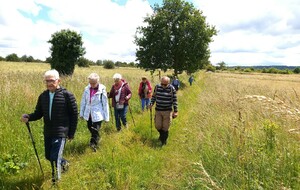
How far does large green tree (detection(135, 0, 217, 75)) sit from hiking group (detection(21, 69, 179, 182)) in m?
20.1

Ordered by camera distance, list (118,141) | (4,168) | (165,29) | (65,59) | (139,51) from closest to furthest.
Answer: (4,168)
(118,141)
(165,29)
(139,51)
(65,59)

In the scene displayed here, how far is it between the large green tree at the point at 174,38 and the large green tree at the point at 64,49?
8870 mm

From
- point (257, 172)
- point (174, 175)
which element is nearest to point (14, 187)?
point (174, 175)

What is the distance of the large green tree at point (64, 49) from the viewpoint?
3728 cm

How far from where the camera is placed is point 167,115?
8867mm

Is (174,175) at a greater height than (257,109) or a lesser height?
lesser

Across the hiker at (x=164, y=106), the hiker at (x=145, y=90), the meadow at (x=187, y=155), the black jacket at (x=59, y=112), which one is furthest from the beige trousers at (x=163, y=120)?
the hiker at (x=145, y=90)

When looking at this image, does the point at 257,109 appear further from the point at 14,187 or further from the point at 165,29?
the point at 165,29

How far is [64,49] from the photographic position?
37656 mm

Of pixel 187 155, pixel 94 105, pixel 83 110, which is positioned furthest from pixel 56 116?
pixel 187 155

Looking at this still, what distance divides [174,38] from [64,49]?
581 inches

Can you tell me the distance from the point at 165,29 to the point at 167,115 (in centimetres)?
2451

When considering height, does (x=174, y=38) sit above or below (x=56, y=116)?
above

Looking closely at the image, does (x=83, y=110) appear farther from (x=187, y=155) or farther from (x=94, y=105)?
(x=187, y=155)
